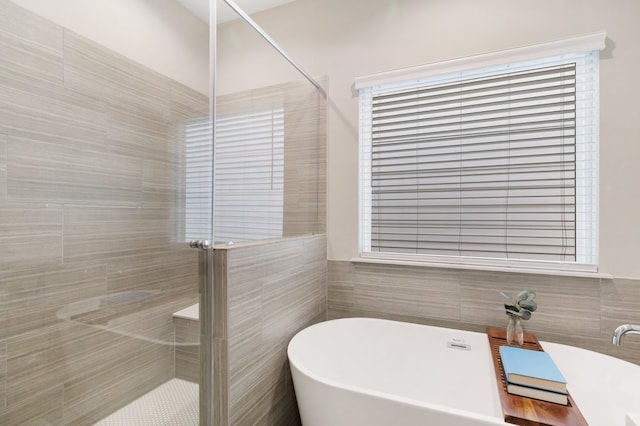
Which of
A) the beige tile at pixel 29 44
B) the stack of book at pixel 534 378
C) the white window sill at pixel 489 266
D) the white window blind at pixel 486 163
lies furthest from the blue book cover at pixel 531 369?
the beige tile at pixel 29 44

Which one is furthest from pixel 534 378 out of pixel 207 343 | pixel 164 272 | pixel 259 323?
pixel 164 272

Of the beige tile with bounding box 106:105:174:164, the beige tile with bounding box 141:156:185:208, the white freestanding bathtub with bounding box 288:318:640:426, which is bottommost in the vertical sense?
the white freestanding bathtub with bounding box 288:318:640:426

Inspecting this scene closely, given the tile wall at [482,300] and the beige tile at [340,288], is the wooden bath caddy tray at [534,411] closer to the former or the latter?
the tile wall at [482,300]

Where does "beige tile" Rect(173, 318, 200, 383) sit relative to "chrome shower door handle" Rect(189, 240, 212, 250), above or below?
below

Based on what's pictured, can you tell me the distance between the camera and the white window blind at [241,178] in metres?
1.28

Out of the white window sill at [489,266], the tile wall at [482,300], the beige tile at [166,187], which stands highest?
the beige tile at [166,187]

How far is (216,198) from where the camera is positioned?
4.32 feet

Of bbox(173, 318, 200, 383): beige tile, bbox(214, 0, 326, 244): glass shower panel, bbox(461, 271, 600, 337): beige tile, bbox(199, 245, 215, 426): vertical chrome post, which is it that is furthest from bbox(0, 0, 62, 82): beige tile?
bbox(461, 271, 600, 337): beige tile

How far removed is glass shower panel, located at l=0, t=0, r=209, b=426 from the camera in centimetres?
97

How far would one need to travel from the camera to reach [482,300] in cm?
180

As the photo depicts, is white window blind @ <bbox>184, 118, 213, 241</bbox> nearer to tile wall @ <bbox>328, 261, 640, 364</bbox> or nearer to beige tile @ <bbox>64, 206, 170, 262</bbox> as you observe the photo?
beige tile @ <bbox>64, 206, 170, 262</bbox>

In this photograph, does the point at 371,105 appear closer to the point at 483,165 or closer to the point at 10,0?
the point at 483,165

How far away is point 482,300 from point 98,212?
197 cm

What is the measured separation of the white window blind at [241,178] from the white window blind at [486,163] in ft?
2.26
